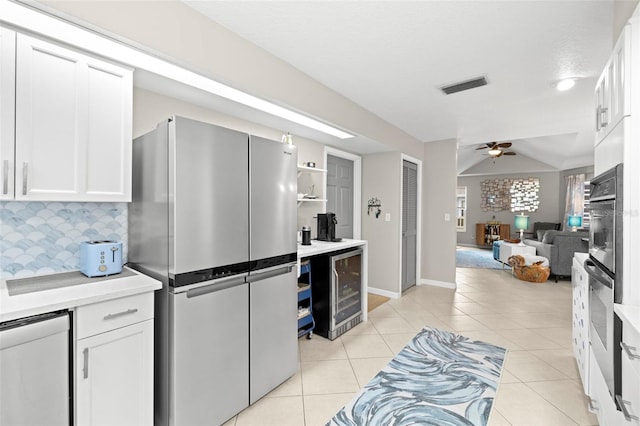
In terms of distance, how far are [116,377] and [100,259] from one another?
0.67 meters

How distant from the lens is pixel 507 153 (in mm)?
9422

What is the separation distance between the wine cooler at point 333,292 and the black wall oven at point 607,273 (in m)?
1.99

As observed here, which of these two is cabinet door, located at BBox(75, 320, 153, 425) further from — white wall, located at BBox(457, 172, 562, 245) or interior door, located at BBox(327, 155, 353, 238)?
white wall, located at BBox(457, 172, 562, 245)

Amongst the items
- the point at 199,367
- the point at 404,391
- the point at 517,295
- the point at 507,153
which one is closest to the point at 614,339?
the point at 404,391

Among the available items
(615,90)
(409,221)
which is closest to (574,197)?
(409,221)

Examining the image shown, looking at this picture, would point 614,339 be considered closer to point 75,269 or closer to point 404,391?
point 404,391

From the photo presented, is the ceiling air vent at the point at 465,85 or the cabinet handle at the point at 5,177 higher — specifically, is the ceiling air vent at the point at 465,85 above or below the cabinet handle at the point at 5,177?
above

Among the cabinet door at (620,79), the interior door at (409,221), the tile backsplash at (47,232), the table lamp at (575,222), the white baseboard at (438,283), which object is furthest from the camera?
the table lamp at (575,222)

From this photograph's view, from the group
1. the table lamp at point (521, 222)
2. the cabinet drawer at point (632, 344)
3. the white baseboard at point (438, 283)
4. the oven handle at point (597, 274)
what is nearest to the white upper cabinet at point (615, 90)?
the oven handle at point (597, 274)

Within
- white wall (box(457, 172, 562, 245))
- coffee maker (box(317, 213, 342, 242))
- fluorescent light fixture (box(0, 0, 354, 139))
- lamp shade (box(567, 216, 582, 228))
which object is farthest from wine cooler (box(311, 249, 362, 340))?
white wall (box(457, 172, 562, 245))

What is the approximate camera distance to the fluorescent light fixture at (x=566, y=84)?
2750mm

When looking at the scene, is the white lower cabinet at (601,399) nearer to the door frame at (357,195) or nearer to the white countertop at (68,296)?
the white countertop at (68,296)

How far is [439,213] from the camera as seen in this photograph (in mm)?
5223

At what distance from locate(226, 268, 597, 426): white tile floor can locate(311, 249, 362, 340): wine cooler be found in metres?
0.14
